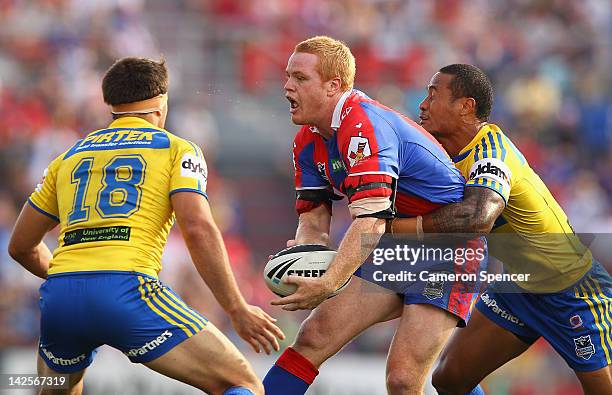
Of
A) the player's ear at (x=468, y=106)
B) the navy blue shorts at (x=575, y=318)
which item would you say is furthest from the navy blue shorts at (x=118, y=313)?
the navy blue shorts at (x=575, y=318)

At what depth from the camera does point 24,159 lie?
13477 millimetres

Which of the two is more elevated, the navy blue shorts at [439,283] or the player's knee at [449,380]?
the navy blue shorts at [439,283]

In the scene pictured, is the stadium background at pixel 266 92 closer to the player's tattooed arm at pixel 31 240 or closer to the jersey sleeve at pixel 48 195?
A: the player's tattooed arm at pixel 31 240

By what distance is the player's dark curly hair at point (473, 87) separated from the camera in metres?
7.03

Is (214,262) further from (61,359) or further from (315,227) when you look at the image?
(315,227)

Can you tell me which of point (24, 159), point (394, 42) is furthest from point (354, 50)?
point (24, 159)

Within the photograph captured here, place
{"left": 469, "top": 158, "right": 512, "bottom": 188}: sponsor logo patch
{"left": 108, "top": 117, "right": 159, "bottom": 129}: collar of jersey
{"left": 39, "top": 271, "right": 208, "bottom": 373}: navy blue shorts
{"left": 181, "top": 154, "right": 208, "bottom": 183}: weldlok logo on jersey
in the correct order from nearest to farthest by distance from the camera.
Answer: {"left": 39, "top": 271, "right": 208, "bottom": 373}: navy blue shorts
{"left": 181, "top": 154, "right": 208, "bottom": 183}: weldlok logo on jersey
{"left": 108, "top": 117, "right": 159, "bottom": 129}: collar of jersey
{"left": 469, "top": 158, "right": 512, "bottom": 188}: sponsor logo patch

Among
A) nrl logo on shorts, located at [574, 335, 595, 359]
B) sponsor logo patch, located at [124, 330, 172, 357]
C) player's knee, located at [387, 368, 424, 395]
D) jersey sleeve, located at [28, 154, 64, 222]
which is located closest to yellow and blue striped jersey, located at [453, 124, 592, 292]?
nrl logo on shorts, located at [574, 335, 595, 359]

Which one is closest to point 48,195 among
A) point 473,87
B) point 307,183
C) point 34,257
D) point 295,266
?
point 34,257

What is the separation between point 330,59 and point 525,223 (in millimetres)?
1718

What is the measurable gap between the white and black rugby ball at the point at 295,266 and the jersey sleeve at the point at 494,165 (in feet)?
3.67

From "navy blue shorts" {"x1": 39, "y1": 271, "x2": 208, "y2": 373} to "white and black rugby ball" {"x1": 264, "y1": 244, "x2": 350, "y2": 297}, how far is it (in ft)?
1.74

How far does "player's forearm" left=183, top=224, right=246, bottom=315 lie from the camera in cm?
583

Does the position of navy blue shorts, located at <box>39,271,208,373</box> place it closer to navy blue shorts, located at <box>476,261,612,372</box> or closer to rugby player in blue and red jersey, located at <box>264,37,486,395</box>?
rugby player in blue and red jersey, located at <box>264,37,486,395</box>
